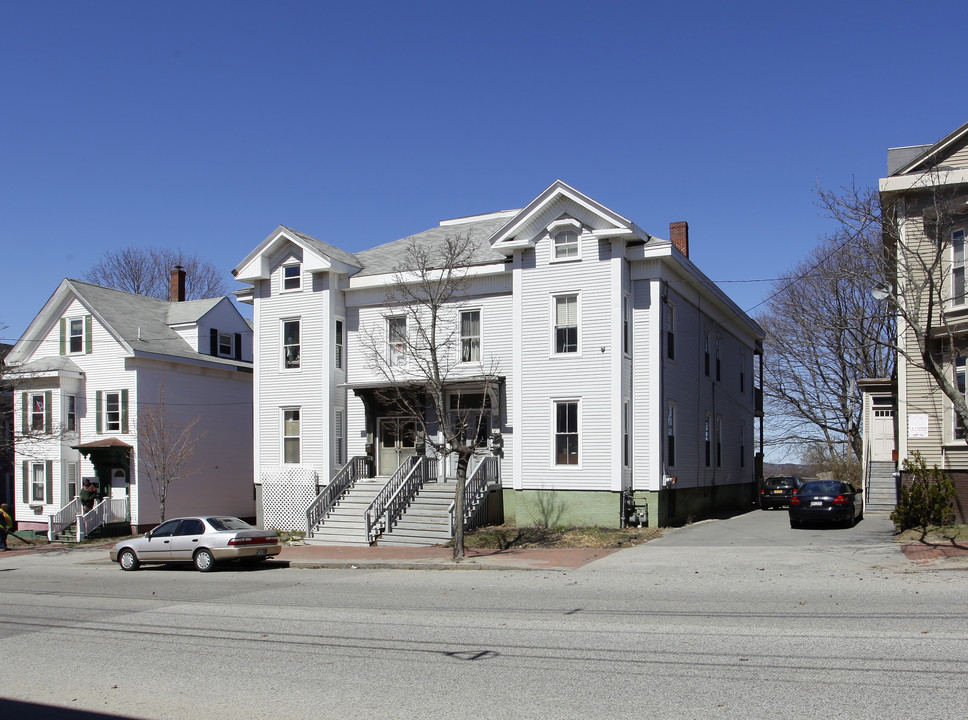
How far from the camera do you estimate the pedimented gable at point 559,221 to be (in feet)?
82.1

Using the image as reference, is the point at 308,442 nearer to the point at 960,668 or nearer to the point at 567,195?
the point at 567,195

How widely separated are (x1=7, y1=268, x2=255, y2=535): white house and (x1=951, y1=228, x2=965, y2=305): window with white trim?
2773 centimetres

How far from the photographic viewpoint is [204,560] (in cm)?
2169

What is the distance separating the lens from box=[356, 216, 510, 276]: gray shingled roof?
29.1 meters

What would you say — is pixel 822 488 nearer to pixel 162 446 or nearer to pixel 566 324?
pixel 566 324

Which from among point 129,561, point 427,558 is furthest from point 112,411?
point 427,558

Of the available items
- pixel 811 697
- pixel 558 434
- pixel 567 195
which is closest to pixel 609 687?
pixel 811 697

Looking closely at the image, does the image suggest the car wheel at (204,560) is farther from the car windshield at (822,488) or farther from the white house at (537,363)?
the car windshield at (822,488)

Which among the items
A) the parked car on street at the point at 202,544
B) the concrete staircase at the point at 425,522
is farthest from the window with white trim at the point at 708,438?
the parked car on street at the point at 202,544

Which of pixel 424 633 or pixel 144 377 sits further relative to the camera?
pixel 144 377

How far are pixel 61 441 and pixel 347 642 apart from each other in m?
28.2

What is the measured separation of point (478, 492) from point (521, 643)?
50.1 ft

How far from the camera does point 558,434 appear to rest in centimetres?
2577

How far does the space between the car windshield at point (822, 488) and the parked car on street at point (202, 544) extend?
49.7 feet
